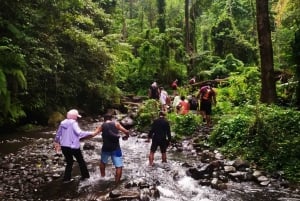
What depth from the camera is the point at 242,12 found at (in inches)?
1898

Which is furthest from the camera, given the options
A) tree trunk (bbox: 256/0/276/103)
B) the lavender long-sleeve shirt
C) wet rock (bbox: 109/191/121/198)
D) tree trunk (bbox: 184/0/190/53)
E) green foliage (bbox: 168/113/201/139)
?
tree trunk (bbox: 184/0/190/53)

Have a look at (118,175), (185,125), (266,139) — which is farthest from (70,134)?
Answer: (185,125)

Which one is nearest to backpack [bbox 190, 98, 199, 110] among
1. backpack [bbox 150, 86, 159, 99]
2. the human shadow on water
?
backpack [bbox 150, 86, 159, 99]

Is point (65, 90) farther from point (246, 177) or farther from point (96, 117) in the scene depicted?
point (246, 177)

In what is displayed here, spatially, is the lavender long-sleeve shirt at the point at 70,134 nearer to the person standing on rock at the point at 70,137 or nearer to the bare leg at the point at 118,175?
the person standing on rock at the point at 70,137

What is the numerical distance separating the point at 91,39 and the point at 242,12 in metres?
28.8

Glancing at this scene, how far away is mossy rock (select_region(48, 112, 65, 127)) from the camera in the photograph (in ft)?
68.7

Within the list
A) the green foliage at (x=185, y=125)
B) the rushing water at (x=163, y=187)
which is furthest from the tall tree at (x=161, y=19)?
the rushing water at (x=163, y=187)

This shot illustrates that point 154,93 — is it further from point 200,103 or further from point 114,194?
point 114,194

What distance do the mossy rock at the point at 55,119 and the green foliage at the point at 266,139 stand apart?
9.83m

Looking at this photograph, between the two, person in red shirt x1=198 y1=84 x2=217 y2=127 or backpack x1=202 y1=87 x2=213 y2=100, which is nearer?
person in red shirt x1=198 y1=84 x2=217 y2=127

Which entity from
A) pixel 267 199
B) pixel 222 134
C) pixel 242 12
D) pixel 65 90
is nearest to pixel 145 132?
pixel 222 134

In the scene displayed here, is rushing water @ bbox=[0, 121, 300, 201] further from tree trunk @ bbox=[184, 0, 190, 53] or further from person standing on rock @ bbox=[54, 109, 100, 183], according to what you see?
tree trunk @ bbox=[184, 0, 190, 53]

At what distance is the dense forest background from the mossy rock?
10.7 inches
